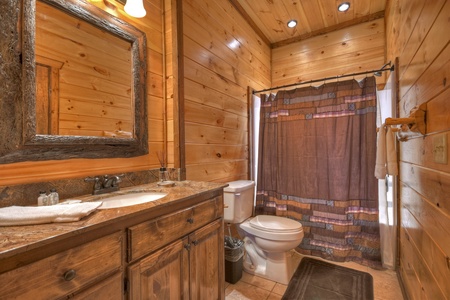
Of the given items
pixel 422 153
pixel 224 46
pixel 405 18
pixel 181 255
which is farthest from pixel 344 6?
pixel 181 255

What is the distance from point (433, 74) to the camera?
0.90m

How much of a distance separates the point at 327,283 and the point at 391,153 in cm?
117

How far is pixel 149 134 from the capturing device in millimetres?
1519

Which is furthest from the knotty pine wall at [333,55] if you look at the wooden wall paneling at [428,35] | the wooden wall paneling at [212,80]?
the wooden wall paneling at [428,35]

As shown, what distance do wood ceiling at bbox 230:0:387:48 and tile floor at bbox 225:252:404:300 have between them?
2.72m

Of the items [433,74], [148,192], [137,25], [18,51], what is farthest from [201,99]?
[433,74]

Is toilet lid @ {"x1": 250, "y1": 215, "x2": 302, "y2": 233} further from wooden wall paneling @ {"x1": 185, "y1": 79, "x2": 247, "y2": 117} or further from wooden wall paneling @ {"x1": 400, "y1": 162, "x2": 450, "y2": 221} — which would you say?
wooden wall paneling @ {"x1": 185, "y1": 79, "x2": 247, "y2": 117}

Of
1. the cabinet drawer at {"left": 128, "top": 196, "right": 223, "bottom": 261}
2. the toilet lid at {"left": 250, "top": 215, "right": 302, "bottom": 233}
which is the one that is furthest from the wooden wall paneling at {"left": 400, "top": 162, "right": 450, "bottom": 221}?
the cabinet drawer at {"left": 128, "top": 196, "right": 223, "bottom": 261}

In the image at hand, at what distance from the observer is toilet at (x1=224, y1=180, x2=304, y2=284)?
5.74 ft

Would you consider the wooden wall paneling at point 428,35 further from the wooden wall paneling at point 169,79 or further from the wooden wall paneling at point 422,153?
the wooden wall paneling at point 169,79

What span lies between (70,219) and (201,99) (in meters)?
1.34

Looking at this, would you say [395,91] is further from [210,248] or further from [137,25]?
[137,25]

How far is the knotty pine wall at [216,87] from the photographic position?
1.73 meters

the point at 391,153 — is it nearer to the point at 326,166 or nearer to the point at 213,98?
the point at 326,166
